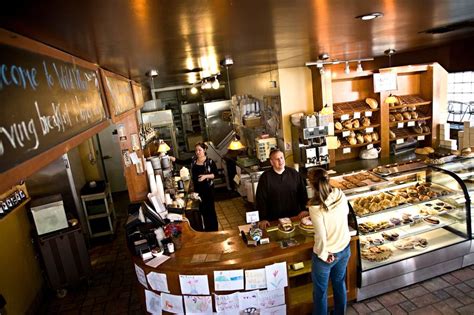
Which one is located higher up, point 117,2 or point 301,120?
point 117,2

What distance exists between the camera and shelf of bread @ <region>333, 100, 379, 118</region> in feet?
22.0

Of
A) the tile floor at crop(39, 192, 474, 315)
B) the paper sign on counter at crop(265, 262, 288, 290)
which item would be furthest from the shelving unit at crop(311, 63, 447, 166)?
the paper sign on counter at crop(265, 262, 288, 290)

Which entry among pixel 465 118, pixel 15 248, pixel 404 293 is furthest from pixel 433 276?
pixel 465 118

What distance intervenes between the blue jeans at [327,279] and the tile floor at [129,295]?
54 cm

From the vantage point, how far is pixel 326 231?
302cm

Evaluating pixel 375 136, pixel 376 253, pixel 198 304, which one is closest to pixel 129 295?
pixel 198 304

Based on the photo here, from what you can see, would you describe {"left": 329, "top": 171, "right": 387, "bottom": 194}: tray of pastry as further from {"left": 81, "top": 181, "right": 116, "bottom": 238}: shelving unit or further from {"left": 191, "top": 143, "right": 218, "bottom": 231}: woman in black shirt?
{"left": 81, "top": 181, "right": 116, "bottom": 238}: shelving unit

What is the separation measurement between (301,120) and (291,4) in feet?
15.8

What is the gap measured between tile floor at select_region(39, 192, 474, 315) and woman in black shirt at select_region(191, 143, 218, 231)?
1589mm

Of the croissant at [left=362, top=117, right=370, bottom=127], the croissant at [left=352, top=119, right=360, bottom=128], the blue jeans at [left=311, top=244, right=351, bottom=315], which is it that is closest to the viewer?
the blue jeans at [left=311, top=244, right=351, bottom=315]

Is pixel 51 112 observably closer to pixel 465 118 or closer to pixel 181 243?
pixel 181 243

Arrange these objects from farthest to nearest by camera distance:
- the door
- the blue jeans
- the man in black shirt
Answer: the door → the man in black shirt → the blue jeans

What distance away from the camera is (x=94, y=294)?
472 centimetres

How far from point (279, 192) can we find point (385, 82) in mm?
4230
